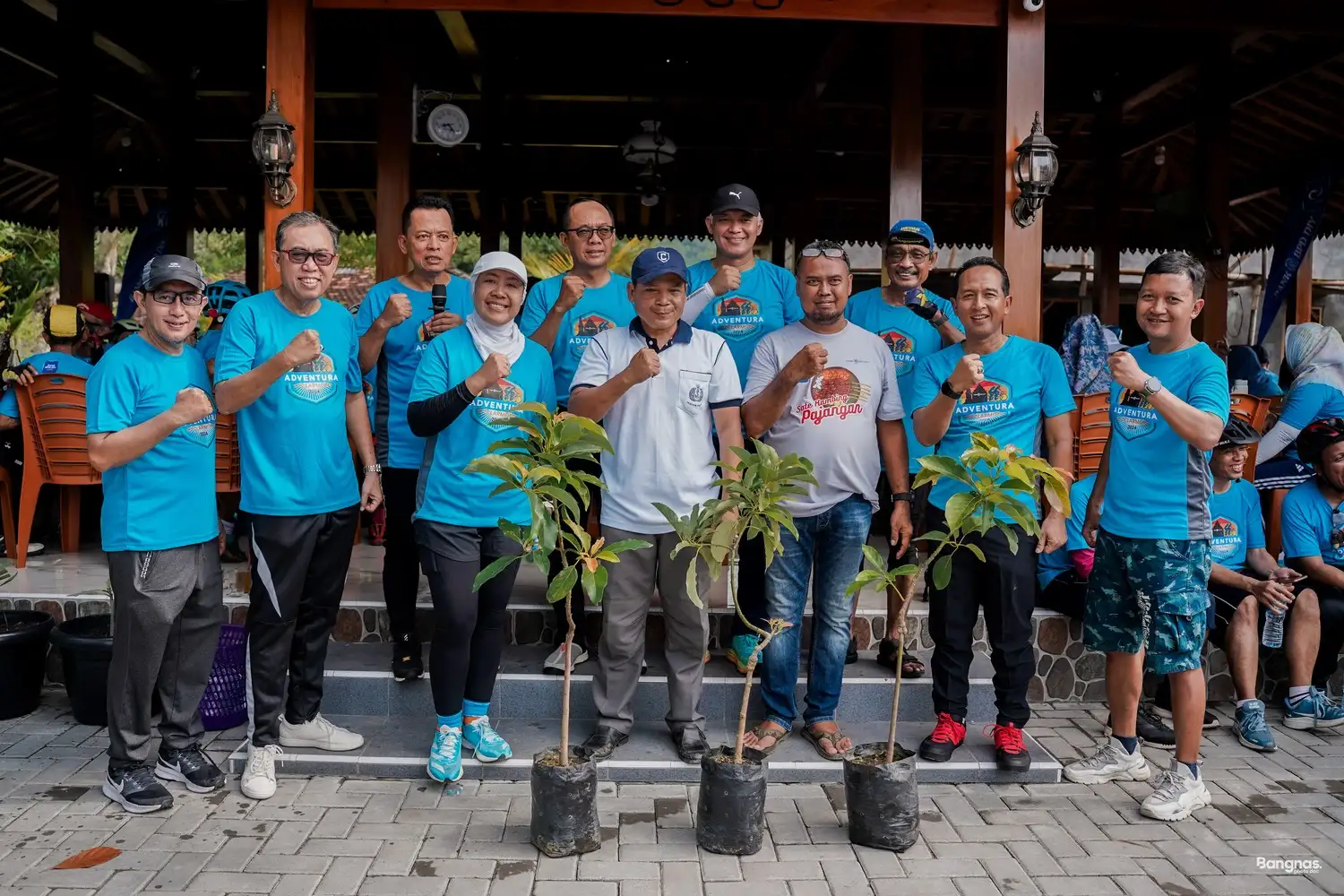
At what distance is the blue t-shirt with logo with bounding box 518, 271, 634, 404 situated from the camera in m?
4.11

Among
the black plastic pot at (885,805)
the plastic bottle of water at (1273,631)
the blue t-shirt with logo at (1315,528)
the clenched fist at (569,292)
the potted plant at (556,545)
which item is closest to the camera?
the potted plant at (556,545)

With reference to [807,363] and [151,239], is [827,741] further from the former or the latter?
[151,239]

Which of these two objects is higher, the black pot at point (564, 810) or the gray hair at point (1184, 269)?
the gray hair at point (1184, 269)

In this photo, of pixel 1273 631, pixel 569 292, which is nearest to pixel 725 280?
pixel 569 292

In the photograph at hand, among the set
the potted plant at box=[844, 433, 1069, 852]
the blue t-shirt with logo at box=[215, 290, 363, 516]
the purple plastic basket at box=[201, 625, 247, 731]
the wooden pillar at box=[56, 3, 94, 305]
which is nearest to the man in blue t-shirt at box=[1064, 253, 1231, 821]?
the potted plant at box=[844, 433, 1069, 852]

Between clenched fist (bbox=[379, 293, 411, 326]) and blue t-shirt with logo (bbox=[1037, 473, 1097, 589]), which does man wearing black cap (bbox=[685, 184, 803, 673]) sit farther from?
blue t-shirt with logo (bbox=[1037, 473, 1097, 589])

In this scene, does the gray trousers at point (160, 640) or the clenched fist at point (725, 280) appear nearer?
the gray trousers at point (160, 640)

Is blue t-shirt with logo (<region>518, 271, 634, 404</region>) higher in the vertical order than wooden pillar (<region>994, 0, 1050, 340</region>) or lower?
lower

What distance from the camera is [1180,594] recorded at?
347 centimetres

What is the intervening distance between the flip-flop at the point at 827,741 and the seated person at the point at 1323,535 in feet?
7.37

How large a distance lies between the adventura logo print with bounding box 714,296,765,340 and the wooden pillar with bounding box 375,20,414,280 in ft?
10.3

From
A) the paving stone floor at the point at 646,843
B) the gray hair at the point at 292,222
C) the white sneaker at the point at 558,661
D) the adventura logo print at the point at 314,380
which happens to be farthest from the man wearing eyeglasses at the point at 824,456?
the gray hair at the point at 292,222

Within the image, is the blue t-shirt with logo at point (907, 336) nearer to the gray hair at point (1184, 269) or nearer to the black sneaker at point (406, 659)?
the gray hair at point (1184, 269)

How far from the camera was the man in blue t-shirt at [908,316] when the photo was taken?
4.06 meters
